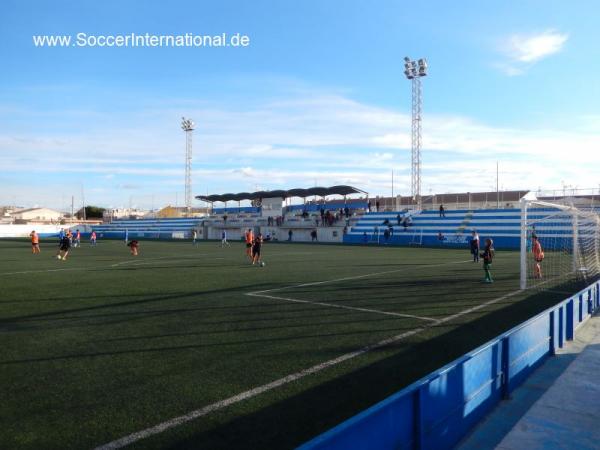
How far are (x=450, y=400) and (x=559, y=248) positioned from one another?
88.1 feet

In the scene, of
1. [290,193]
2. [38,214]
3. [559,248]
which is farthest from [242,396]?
[38,214]

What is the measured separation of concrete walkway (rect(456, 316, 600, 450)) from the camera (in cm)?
465

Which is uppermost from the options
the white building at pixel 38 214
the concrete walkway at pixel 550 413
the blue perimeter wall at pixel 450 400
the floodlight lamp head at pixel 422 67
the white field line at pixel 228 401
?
the floodlight lamp head at pixel 422 67

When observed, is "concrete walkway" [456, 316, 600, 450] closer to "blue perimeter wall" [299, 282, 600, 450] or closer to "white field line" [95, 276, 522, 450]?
"blue perimeter wall" [299, 282, 600, 450]

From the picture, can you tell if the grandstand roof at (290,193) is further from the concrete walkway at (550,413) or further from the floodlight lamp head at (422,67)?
the concrete walkway at (550,413)

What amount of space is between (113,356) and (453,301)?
26.6 ft

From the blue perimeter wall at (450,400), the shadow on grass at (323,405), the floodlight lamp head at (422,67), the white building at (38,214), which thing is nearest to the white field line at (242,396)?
the shadow on grass at (323,405)

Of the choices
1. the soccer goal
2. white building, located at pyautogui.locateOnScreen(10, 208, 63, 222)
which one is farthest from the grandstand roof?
white building, located at pyautogui.locateOnScreen(10, 208, 63, 222)

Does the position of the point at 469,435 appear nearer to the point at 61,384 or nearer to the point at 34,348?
the point at 61,384

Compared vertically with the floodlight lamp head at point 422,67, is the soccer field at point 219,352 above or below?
below

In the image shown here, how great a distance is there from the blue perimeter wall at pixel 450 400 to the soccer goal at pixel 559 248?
8.00m

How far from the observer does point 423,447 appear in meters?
4.13

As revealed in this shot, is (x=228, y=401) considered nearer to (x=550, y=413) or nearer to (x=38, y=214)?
(x=550, y=413)

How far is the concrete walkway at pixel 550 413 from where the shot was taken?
15.3ft
